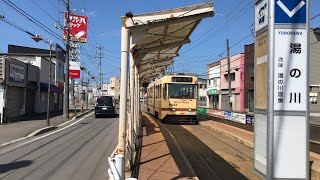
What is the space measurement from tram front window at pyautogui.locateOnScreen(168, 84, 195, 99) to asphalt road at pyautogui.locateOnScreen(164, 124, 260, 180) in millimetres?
8612

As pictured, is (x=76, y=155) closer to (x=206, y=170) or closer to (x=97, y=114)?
(x=206, y=170)

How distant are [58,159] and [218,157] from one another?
5362 millimetres

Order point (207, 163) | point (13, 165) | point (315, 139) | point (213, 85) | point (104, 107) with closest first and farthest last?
point (13, 165)
point (207, 163)
point (315, 139)
point (104, 107)
point (213, 85)

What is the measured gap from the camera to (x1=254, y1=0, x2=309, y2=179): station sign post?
5043mm

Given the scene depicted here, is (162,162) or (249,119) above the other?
(249,119)

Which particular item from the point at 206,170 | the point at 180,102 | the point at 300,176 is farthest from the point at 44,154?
the point at 180,102

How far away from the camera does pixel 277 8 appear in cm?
500

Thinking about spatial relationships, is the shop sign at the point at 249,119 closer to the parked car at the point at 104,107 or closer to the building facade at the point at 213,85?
the parked car at the point at 104,107

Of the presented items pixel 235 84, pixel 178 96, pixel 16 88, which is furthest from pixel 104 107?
pixel 235 84

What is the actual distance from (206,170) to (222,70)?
5485 cm

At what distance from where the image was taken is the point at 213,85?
71.4m

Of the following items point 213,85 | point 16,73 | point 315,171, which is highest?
point 213,85

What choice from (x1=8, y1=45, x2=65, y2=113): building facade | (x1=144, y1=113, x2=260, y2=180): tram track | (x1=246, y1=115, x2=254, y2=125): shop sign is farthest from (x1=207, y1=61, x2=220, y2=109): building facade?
(x1=144, y1=113, x2=260, y2=180): tram track

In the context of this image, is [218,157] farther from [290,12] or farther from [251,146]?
[290,12]
